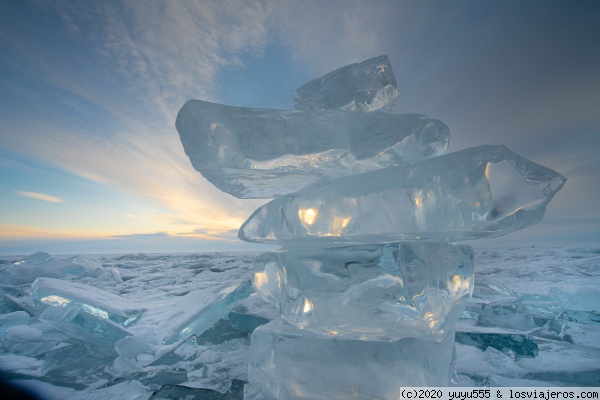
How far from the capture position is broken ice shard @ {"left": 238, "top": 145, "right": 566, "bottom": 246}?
0.83 meters

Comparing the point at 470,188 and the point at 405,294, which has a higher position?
the point at 470,188

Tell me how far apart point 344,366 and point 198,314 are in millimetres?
916

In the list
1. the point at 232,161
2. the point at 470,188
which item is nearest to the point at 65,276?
the point at 232,161

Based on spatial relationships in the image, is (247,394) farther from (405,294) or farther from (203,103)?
(203,103)

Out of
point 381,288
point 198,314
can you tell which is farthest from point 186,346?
point 381,288

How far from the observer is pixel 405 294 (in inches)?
37.2

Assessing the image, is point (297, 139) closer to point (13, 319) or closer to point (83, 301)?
point (83, 301)

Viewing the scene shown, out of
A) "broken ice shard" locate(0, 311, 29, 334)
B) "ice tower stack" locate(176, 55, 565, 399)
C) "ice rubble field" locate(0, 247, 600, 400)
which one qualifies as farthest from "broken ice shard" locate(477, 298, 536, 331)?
"broken ice shard" locate(0, 311, 29, 334)

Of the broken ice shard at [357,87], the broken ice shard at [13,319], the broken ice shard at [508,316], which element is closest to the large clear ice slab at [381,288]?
the broken ice shard at [357,87]

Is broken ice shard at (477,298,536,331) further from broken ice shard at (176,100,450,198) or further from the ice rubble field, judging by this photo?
broken ice shard at (176,100,450,198)

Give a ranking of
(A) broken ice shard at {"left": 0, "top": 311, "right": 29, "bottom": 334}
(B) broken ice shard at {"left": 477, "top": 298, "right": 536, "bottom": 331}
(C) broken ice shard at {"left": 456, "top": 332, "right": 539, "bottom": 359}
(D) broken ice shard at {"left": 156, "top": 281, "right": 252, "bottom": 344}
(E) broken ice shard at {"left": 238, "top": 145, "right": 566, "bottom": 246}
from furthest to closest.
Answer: (A) broken ice shard at {"left": 0, "top": 311, "right": 29, "bottom": 334} → (B) broken ice shard at {"left": 477, "top": 298, "right": 536, "bottom": 331} → (D) broken ice shard at {"left": 156, "top": 281, "right": 252, "bottom": 344} → (C) broken ice shard at {"left": 456, "top": 332, "right": 539, "bottom": 359} → (E) broken ice shard at {"left": 238, "top": 145, "right": 566, "bottom": 246}

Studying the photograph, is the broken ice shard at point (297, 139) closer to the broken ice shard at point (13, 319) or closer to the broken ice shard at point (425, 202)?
the broken ice shard at point (425, 202)

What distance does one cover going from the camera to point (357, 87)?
4.51ft

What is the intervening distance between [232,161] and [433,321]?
100cm
